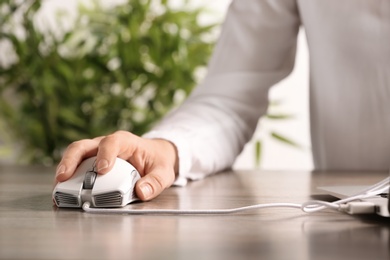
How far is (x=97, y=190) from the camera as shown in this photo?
752 millimetres

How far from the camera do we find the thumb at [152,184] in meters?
0.81

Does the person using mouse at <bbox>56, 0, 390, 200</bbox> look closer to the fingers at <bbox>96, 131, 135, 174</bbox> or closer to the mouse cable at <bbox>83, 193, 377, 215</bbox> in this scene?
the fingers at <bbox>96, 131, 135, 174</bbox>

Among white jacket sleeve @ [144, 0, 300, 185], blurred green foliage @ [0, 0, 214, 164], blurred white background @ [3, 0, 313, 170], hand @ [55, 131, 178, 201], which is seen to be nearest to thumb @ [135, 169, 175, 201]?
hand @ [55, 131, 178, 201]

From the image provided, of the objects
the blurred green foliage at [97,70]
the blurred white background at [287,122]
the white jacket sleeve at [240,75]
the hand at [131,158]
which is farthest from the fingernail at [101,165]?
the blurred white background at [287,122]

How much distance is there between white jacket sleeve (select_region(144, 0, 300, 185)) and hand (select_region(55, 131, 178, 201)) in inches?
10.0

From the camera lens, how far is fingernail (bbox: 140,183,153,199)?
81 centimetres

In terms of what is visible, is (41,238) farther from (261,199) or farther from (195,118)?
(195,118)

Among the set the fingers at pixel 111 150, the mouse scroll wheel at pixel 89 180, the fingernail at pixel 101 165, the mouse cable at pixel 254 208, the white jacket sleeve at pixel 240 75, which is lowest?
the mouse cable at pixel 254 208

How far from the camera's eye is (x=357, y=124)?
4.49 ft

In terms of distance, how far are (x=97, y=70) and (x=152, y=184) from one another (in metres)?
1.71

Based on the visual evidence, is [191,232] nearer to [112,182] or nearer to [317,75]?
[112,182]

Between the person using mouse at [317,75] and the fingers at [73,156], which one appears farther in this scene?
the person using mouse at [317,75]

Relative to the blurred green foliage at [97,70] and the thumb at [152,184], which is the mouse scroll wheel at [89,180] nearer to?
the thumb at [152,184]

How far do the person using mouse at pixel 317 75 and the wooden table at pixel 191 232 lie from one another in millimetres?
422
